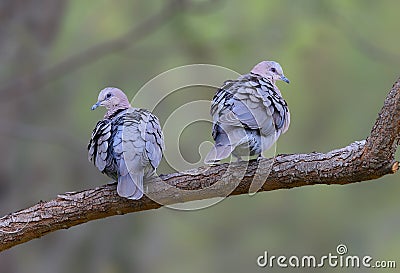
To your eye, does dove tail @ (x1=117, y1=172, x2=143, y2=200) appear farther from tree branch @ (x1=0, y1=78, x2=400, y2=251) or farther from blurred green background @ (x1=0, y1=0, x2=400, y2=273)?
blurred green background @ (x1=0, y1=0, x2=400, y2=273)

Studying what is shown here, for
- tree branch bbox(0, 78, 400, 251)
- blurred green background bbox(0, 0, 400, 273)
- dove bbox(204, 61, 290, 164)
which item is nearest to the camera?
tree branch bbox(0, 78, 400, 251)

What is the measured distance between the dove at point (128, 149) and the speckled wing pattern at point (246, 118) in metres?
0.27

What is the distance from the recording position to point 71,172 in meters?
8.88

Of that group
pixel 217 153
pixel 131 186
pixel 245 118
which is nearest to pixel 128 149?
pixel 131 186

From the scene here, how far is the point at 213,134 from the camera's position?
132 inches

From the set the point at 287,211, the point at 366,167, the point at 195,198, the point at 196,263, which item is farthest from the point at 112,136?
the point at 196,263

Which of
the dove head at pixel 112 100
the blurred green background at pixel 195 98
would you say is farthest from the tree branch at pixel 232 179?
the blurred green background at pixel 195 98

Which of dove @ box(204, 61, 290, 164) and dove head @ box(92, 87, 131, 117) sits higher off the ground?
dove head @ box(92, 87, 131, 117)

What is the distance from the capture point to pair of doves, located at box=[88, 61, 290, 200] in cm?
320

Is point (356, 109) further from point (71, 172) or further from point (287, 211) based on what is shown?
point (71, 172)

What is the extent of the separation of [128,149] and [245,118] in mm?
544

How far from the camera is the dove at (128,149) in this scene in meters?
3.15

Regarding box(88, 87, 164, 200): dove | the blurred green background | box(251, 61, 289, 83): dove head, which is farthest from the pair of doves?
the blurred green background

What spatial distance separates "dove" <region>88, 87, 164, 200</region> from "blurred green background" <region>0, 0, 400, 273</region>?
3533mm
